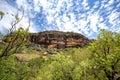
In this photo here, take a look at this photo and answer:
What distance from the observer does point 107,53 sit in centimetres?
5081

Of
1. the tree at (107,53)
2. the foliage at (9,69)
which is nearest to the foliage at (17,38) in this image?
the foliage at (9,69)

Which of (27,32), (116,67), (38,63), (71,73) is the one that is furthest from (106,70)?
(38,63)

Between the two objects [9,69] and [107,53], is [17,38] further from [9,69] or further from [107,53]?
[107,53]

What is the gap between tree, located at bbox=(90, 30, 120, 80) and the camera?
4800 centimetres

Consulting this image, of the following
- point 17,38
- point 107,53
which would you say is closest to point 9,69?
point 107,53

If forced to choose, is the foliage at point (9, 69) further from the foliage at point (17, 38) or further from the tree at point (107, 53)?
the tree at point (107, 53)

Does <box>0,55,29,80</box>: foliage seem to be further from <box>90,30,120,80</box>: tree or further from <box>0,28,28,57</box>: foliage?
<box>90,30,120,80</box>: tree

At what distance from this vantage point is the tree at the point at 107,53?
48000 mm

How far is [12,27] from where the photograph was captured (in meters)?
18.3

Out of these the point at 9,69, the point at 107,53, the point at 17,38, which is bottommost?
the point at 9,69

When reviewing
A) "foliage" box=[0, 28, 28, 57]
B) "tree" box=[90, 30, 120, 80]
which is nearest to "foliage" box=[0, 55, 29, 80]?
"foliage" box=[0, 28, 28, 57]

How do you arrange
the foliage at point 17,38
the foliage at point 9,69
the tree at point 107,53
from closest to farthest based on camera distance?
the foliage at point 17,38
the foliage at point 9,69
the tree at point 107,53

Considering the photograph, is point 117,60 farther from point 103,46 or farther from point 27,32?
point 27,32

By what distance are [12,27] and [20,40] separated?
1080 millimetres
